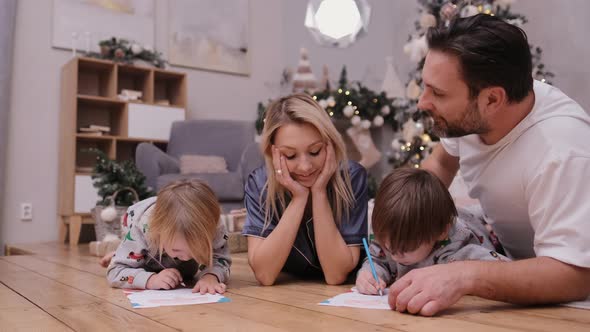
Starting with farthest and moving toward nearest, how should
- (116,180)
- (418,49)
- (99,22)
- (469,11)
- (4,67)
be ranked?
1. (99,22)
2. (418,49)
3. (4,67)
4. (469,11)
5. (116,180)

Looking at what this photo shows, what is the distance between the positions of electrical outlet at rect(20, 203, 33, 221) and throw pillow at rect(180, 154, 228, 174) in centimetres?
127

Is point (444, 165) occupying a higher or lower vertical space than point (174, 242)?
higher

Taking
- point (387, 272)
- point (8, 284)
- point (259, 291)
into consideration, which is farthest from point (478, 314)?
point (8, 284)

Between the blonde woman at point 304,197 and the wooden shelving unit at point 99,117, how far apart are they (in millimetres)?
2915

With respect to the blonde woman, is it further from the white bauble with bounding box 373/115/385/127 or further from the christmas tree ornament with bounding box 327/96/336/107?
the white bauble with bounding box 373/115/385/127

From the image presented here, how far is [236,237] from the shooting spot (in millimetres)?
3080

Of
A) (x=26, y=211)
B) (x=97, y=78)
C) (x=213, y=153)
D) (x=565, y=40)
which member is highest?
(x=565, y=40)

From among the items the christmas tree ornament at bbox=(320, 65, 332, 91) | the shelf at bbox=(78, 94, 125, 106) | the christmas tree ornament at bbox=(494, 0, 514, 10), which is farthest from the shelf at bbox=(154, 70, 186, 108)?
the christmas tree ornament at bbox=(494, 0, 514, 10)

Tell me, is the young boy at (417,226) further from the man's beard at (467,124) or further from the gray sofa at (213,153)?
the gray sofa at (213,153)

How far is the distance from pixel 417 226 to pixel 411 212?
44 mm

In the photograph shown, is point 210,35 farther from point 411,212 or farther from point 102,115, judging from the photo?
point 411,212

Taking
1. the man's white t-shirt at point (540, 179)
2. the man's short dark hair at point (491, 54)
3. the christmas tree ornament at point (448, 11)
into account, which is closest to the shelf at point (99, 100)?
the christmas tree ornament at point (448, 11)

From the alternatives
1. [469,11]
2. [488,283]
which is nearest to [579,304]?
[488,283]

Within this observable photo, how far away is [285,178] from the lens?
5.28 feet
